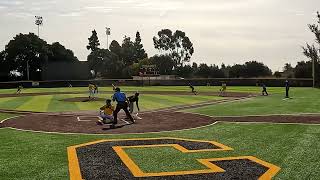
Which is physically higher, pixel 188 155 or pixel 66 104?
pixel 66 104

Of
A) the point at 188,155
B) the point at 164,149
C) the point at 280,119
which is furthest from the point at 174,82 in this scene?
the point at 188,155

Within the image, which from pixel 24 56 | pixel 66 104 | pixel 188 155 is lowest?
pixel 188 155

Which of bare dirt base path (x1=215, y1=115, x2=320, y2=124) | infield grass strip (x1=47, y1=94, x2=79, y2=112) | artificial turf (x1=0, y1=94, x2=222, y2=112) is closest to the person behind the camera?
bare dirt base path (x1=215, y1=115, x2=320, y2=124)

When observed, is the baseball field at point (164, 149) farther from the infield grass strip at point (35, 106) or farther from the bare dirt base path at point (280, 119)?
the infield grass strip at point (35, 106)

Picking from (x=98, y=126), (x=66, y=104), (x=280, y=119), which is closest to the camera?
(x=98, y=126)

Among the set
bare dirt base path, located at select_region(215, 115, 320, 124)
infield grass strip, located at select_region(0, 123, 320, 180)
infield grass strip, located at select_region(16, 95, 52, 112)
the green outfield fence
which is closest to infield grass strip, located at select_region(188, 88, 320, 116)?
bare dirt base path, located at select_region(215, 115, 320, 124)

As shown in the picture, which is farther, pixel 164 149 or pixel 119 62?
pixel 119 62

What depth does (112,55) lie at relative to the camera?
4614 inches

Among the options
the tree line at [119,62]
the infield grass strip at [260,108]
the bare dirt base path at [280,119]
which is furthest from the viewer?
the tree line at [119,62]

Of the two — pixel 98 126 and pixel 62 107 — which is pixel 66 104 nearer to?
pixel 62 107

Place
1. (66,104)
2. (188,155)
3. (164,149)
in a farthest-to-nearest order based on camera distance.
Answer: (66,104)
(164,149)
(188,155)

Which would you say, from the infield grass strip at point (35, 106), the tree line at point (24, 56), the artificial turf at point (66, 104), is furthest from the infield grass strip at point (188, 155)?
the tree line at point (24, 56)

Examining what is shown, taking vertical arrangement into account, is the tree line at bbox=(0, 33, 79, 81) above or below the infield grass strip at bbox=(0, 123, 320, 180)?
above

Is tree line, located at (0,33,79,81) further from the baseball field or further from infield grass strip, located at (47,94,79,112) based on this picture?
the baseball field
